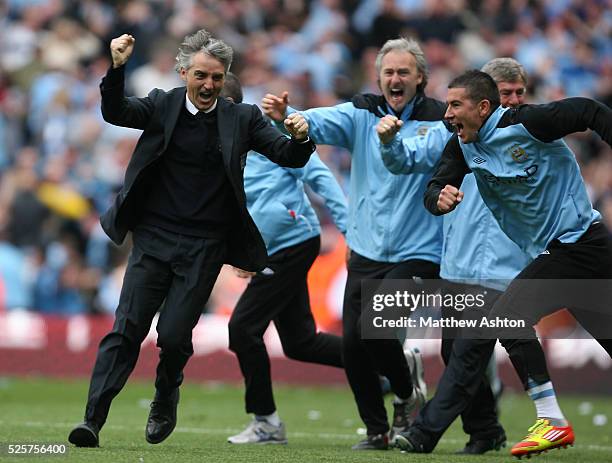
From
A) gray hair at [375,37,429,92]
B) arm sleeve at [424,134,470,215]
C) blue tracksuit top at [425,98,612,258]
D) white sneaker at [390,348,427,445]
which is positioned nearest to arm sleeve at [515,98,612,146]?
blue tracksuit top at [425,98,612,258]

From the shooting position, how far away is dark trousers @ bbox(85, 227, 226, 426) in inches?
306

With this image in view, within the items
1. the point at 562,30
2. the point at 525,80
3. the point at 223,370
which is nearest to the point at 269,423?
the point at 525,80

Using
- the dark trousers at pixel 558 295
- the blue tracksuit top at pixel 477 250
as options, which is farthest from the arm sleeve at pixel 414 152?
the dark trousers at pixel 558 295

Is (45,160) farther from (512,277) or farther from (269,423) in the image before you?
(512,277)

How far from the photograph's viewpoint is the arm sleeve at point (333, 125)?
9.12 meters

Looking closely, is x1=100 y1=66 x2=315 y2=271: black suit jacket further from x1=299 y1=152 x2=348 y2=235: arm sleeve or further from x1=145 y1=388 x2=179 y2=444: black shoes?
x1=299 y1=152 x2=348 y2=235: arm sleeve

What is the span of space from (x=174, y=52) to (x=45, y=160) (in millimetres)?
2507

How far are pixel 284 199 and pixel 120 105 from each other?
2437mm

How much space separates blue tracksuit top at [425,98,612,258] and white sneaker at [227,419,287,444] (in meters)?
2.37

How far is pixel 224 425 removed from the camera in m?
10.8

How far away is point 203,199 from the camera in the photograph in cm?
793

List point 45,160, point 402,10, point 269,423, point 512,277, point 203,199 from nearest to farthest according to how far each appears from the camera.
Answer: point 203,199
point 512,277
point 269,423
point 45,160
point 402,10

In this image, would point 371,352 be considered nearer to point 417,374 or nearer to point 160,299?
point 417,374

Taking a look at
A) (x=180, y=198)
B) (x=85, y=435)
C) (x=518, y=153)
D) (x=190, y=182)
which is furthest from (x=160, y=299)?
(x=518, y=153)
